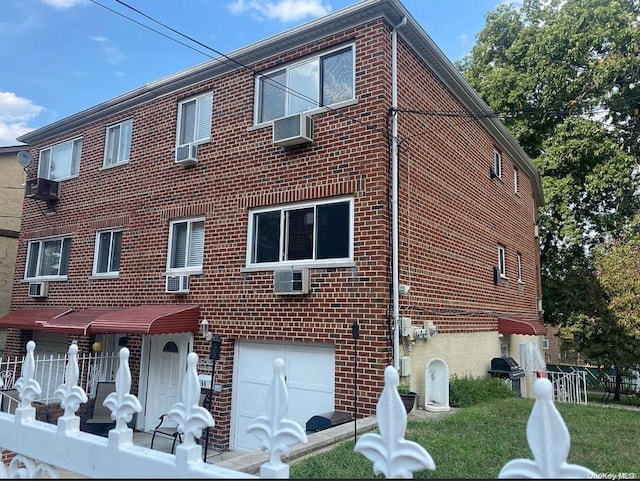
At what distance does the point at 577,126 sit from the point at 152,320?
18638 mm

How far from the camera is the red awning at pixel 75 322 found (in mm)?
9702

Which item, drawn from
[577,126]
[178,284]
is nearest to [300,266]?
[178,284]

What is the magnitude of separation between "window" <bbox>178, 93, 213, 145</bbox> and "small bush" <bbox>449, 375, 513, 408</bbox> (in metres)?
7.36

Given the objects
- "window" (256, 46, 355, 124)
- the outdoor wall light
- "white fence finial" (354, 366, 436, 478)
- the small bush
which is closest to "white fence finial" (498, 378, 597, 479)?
"white fence finial" (354, 366, 436, 478)

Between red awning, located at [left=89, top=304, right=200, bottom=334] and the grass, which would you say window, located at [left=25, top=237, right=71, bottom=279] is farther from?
the grass

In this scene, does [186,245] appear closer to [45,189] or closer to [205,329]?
[205,329]

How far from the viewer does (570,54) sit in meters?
20.1

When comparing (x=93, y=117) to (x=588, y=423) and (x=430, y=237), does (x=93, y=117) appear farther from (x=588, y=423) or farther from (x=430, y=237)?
(x=588, y=423)

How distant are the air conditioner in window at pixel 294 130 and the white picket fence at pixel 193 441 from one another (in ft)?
19.4

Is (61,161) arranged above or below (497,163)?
below

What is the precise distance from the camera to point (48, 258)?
13945 millimetres

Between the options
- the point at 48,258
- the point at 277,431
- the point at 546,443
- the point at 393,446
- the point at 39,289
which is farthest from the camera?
the point at 48,258

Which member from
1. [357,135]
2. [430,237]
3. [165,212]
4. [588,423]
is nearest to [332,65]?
[357,135]

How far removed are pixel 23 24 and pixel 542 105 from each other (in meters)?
19.5
